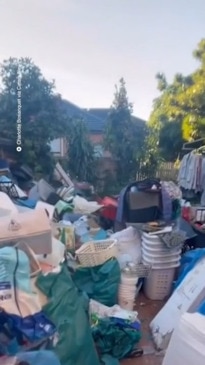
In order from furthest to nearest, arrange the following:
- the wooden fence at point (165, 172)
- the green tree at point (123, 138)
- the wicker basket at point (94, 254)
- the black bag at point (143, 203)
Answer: the wooden fence at point (165, 172), the green tree at point (123, 138), the black bag at point (143, 203), the wicker basket at point (94, 254)

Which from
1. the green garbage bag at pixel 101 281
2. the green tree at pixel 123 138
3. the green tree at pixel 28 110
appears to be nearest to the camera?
the green garbage bag at pixel 101 281

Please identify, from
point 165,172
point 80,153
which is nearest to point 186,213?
point 80,153

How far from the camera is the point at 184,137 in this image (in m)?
9.74

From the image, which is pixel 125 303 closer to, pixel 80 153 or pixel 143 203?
pixel 143 203

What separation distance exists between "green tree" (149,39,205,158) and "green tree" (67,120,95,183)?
7.39ft

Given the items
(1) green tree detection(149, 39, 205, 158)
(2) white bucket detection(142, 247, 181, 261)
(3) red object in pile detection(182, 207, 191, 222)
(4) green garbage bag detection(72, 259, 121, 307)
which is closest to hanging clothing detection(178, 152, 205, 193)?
(3) red object in pile detection(182, 207, 191, 222)

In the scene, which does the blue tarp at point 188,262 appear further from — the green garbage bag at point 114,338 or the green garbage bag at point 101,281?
the green garbage bag at point 114,338

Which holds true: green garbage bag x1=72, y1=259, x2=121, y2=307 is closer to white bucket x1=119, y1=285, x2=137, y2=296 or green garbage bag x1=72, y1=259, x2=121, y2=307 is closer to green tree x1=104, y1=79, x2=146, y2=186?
white bucket x1=119, y1=285, x2=137, y2=296

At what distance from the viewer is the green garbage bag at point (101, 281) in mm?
2752

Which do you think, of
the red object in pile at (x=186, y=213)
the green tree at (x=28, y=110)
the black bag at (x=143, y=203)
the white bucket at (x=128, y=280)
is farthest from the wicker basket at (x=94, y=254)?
the green tree at (x=28, y=110)

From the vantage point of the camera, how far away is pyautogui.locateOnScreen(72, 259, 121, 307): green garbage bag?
9.03 ft

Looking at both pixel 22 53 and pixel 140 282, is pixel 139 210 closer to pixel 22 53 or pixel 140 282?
pixel 140 282

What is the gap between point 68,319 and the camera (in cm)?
220

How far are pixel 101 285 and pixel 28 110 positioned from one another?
17.4 feet
